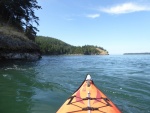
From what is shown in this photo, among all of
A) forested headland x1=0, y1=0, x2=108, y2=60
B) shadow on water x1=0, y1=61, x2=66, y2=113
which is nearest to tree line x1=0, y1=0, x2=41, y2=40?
forested headland x1=0, y1=0, x2=108, y2=60

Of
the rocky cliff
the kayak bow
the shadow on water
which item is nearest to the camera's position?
the kayak bow

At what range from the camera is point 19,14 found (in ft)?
138

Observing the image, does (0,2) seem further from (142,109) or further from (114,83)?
(142,109)

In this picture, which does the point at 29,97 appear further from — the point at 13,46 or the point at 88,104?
the point at 13,46

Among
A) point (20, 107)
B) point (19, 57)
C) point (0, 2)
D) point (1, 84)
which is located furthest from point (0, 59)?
point (20, 107)

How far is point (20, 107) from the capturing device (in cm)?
971

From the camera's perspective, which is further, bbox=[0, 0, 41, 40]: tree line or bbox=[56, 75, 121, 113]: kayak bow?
bbox=[0, 0, 41, 40]: tree line

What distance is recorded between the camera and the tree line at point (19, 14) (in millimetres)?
38656

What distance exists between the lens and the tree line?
1522 inches

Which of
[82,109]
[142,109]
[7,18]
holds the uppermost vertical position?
[7,18]

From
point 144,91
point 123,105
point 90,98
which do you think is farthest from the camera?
point 144,91

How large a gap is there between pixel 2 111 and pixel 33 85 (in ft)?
17.6

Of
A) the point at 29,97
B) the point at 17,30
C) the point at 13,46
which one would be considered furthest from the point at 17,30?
the point at 29,97

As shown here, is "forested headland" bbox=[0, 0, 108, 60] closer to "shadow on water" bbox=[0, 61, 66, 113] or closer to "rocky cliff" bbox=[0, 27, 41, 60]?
"rocky cliff" bbox=[0, 27, 41, 60]
